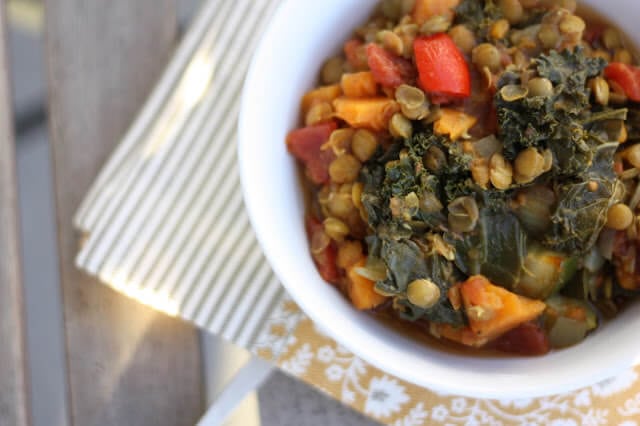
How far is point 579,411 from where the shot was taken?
6.54 feet

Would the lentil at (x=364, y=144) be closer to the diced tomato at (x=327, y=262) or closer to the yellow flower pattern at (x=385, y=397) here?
the diced tomato at (x=327, y=262)

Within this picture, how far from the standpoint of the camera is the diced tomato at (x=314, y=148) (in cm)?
181

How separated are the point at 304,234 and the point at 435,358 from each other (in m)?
0.48

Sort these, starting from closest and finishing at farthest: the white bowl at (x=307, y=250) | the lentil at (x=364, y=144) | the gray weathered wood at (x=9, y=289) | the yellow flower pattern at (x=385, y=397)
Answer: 1. the white bowl at (x=307, y=250)
2. the lentil at (x=364, y=144)
3. the yellow flower pattern at (x=385, y=397)
4. the gray weathered wood at (x=9, y=289)

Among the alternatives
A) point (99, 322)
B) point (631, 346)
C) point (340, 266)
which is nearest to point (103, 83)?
point (99, 322)

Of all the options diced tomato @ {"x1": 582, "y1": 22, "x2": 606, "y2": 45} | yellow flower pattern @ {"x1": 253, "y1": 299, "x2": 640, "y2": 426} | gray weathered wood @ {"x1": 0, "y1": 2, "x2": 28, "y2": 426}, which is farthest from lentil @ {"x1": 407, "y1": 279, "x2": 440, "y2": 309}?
gray weathered wood @ {"x1": 0, "y1": 2, "x2": 28, "y2": 426}

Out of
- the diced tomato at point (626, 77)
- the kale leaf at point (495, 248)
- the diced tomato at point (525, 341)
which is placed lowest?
the diced tomato at point (525, 341)

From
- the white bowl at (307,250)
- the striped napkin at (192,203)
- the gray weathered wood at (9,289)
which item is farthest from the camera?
the gray weathered wood at (9,289)

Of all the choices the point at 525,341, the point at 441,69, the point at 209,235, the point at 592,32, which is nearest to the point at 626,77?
the point at 592,32

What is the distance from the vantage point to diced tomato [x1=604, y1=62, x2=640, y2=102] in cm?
172

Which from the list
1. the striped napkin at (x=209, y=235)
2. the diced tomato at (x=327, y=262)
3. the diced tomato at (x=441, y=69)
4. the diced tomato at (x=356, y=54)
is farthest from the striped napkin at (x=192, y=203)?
the diced tomato at (x=441, y=69)

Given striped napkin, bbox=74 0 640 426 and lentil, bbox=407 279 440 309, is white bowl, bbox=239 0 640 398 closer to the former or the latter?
lentil, bbox=407 279 440 309

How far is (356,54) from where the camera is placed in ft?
6.16

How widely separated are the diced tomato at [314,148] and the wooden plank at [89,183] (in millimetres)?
829
